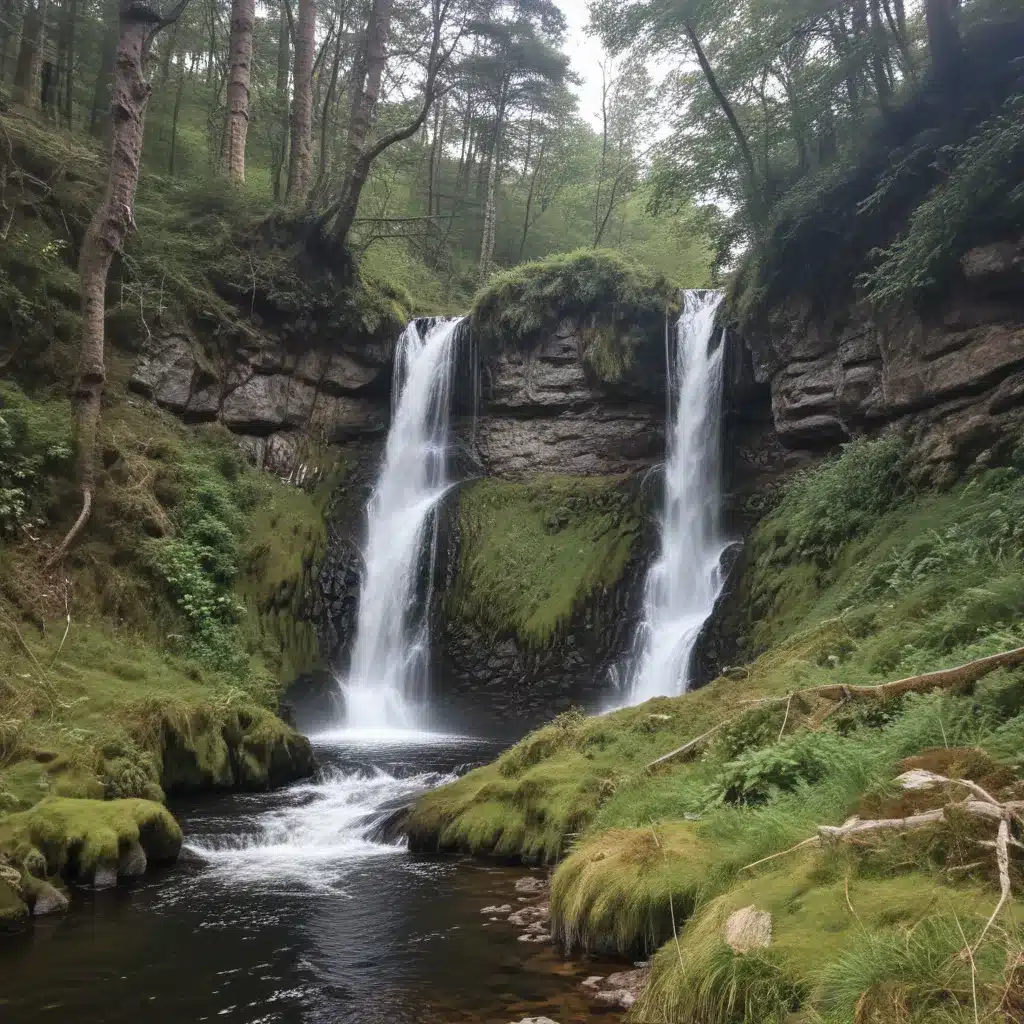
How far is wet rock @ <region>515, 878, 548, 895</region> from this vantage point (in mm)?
6008

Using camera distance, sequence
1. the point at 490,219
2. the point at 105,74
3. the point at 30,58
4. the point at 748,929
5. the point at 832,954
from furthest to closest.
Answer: the point at 490,219 < the point at 105,74 < the point at 30,58 < the point at 748,929 < the point at 832,954

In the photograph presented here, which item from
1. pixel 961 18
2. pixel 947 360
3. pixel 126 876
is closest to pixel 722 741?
pixel 126 876

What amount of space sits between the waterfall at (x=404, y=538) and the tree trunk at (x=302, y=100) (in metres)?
4.74

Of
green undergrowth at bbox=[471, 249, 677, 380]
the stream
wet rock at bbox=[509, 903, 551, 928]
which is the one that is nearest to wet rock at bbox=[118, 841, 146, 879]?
the stream

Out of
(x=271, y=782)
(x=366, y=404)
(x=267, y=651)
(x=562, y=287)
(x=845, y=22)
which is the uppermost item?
(x=845, y=22)

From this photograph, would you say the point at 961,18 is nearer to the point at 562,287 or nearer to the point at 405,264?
the point at 562,287

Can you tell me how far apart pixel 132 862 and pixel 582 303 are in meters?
16.9

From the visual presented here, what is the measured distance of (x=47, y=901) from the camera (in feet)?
18.9

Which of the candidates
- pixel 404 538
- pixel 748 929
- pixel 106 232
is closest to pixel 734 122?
pixel 404 538

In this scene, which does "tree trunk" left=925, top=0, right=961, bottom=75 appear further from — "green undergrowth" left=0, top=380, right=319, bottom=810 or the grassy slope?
"green undergrowth" left=0, top=380, right=319, bottom=810

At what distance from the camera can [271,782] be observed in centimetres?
1041

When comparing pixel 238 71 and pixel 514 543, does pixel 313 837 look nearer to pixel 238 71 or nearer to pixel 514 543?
pixel 514 543

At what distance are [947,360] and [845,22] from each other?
349 inches

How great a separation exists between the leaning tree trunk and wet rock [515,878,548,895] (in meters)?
9.23
